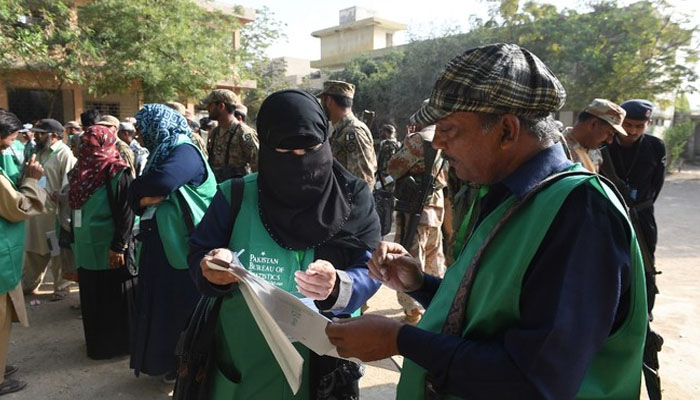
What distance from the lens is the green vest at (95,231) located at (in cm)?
396

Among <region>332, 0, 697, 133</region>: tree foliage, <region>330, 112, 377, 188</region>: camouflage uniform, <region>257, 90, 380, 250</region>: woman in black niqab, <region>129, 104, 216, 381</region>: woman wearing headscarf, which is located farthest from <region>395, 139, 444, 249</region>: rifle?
<region>332, 0, 697, 133</region>: tree foliage

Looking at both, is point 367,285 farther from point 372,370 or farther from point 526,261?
point 372,370

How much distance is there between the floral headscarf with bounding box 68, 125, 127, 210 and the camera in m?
3.94

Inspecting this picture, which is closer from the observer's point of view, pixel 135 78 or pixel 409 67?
pixel 135 78

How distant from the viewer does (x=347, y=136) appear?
16.8 feet

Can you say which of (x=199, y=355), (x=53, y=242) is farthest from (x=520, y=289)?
(x=53, y=242)

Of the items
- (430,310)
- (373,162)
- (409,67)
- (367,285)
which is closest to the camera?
(430,310)

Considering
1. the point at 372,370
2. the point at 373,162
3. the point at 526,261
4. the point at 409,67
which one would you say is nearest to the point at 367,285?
the point at 526,261

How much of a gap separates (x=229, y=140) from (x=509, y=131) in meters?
4.95

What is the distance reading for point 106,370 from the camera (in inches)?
157

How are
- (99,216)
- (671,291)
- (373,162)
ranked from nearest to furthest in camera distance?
(99,216) < (373,162) < (671,291)

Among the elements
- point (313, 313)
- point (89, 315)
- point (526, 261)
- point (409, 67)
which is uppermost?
point (409, 67)

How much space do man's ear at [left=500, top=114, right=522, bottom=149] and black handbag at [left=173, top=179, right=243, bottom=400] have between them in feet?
3.75

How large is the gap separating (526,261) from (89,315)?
13.2 ft
